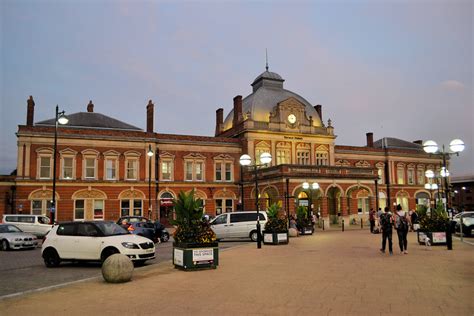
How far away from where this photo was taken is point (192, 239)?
13.4 meters

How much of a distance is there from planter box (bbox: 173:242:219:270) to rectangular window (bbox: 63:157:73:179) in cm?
3206

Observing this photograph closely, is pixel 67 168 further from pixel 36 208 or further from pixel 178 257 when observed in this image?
pixel 178 257

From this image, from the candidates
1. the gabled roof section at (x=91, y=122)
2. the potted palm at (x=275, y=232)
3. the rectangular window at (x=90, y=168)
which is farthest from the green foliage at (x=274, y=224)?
the gabled roof section at (x=91, y=122)

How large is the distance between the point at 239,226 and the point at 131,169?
2182cm

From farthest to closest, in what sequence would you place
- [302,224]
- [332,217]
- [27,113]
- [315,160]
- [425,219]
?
[315,160]
[332,217]
[27,113]
[302,224]
[425,219]

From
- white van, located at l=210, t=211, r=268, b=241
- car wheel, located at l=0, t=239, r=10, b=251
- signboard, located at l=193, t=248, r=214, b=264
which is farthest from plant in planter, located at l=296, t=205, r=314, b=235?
car wheel, located at l=0, t=239, r=10, b=251

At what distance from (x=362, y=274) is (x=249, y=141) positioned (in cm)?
3692

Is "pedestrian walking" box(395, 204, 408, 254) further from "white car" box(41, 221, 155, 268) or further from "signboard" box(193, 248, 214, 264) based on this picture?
"white car" box(41, 221, 155, 268)

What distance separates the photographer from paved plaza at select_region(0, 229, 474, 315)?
786 cm

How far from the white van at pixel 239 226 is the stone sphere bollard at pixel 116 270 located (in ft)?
50.1

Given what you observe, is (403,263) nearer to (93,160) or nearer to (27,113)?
(93,160)

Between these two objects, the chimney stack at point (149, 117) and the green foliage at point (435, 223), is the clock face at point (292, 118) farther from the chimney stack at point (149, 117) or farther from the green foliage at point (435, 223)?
the green foliage at point (435, 223)

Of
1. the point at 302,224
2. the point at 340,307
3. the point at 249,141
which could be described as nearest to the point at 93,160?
the point at 249,141

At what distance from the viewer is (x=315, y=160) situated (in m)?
51.5
